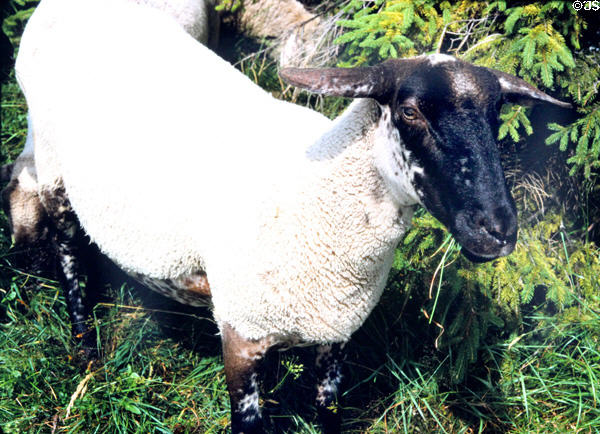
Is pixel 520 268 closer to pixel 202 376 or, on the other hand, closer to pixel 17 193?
pixel 202 376

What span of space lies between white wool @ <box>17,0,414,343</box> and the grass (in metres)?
0.72

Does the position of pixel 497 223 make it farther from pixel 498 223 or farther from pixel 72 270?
pixel 72 270

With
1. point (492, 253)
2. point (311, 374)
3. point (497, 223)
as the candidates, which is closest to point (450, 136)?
point (497, 223)

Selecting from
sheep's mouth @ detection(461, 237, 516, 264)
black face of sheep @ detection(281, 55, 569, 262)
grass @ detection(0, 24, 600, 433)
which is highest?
black face of sheep @ detection(281, 55, 569, 262)

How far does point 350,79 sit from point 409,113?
26cm

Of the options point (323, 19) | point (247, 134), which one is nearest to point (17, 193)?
point (247, 134)

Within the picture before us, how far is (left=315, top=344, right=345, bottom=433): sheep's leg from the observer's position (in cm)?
307

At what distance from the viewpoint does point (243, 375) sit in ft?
8.88

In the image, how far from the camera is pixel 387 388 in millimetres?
3537

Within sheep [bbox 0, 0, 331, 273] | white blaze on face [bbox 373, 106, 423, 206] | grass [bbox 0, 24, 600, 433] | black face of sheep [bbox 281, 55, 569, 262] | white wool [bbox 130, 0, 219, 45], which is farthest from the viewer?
white wool [bbox 130, 0, 219, 45]

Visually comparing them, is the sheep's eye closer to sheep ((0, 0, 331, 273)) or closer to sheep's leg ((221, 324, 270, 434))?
sheep's leg ((221, 324, 270, 434))

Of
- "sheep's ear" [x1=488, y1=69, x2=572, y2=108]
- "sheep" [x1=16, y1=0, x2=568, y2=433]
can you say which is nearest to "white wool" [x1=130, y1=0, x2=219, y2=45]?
"sheep" [x1=16, y1=0, x2=568, y2=433]

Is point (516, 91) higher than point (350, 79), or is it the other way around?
point (350, 79)

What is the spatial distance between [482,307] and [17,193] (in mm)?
3209
